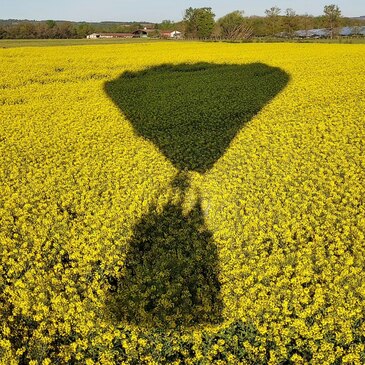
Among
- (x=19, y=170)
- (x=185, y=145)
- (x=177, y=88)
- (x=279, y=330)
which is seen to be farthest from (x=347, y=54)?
(x=279, y=330)

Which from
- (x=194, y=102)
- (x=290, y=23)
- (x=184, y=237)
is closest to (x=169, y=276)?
(x=184, y=237)

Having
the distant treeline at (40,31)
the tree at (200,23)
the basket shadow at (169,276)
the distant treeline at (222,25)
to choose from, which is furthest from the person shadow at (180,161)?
the distant treeline at (40,31)

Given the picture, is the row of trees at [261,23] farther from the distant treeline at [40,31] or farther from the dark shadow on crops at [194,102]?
the dark shadow on crops at [194,102]

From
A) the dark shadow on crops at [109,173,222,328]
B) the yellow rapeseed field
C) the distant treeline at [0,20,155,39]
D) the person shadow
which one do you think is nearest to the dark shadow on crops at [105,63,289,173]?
the person shadow

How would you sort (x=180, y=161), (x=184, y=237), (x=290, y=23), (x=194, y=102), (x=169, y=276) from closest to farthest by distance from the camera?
(x=169, y=276)
(x=184, y=237)
(x=180, y=161)
(x=194, y=102)
(x=290, y=23)

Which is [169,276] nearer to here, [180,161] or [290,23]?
[180,161]

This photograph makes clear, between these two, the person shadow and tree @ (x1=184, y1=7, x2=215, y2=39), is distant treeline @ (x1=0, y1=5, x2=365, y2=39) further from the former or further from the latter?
the person shadow
